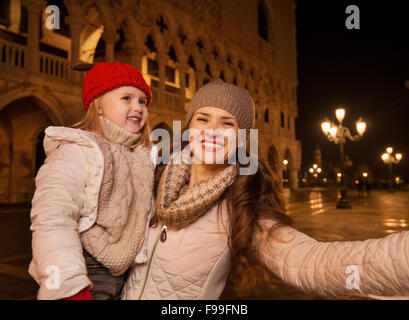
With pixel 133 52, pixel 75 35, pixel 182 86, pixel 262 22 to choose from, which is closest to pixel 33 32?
pixel 75 35

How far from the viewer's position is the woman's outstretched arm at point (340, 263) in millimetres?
861

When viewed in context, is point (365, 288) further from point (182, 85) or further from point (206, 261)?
point (182, 85)

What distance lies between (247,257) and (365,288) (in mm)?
529

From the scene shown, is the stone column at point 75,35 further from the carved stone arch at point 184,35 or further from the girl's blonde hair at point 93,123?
the girl's blonde hair at point 93,123

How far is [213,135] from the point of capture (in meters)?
1.40

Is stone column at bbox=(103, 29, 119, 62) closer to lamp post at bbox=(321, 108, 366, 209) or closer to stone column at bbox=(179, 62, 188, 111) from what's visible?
→ stone column at bbox=(179, 62, 188, 111)

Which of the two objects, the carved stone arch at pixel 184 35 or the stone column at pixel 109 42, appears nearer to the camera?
the stone column at pixel 109 42

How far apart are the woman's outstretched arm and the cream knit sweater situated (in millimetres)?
596

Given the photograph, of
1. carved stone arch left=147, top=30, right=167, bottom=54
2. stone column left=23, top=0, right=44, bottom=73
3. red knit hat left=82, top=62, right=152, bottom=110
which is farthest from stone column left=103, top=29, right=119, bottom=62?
red knit hat left=82, top=62, right=152, bottom=110

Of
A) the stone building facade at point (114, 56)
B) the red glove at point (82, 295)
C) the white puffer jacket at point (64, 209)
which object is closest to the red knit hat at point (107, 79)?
the white puffer jacket at point (64, 209)

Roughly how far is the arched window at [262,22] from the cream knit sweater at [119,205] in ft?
88.4

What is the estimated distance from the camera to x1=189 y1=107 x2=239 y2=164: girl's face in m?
1.40
